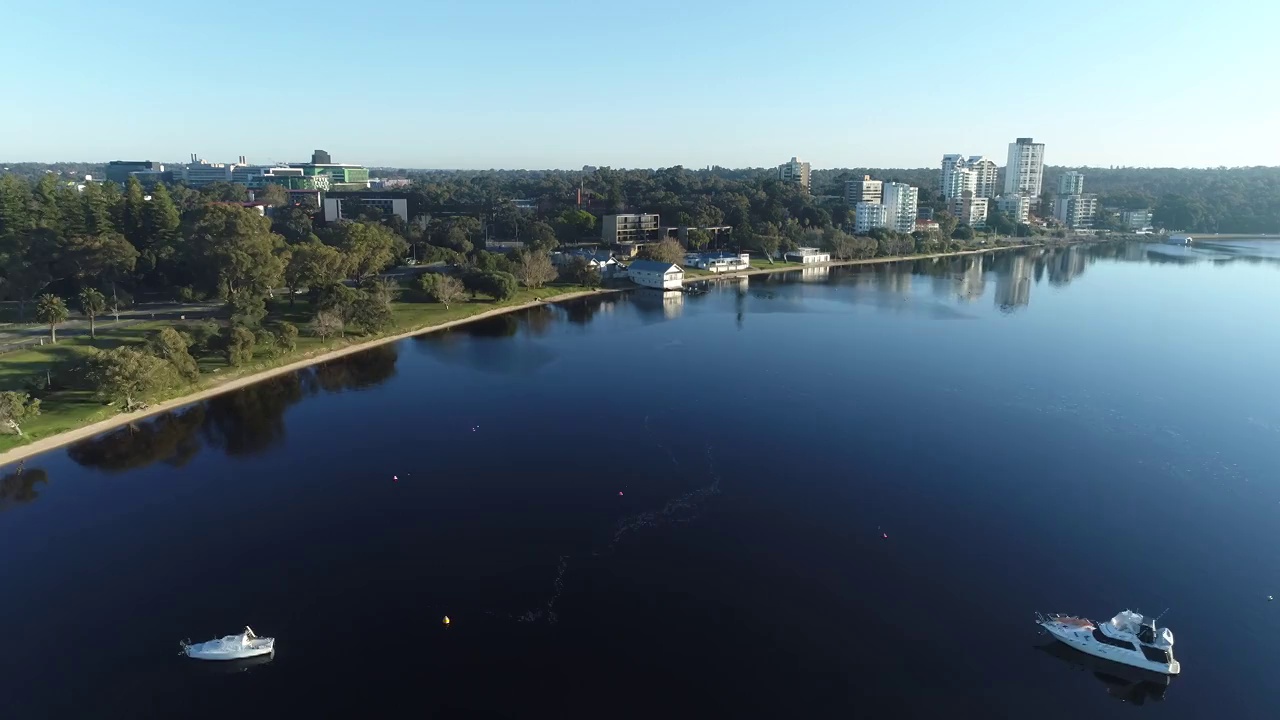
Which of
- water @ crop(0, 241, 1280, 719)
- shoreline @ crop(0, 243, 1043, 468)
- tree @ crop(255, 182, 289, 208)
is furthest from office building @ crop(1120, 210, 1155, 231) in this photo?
tree @ crop(255, 182, 289, 208)

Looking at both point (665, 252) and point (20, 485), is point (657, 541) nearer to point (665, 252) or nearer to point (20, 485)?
point (20, 485)

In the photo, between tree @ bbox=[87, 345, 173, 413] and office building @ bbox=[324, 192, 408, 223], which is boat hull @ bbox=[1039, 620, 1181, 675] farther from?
office building @ bbox=[324, 192, 408, 223]

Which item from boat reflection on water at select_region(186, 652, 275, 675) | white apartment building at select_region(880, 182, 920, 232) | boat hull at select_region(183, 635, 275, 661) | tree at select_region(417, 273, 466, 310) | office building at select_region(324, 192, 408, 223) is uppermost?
white apartment building at select_region(880, 182, 920, 232)

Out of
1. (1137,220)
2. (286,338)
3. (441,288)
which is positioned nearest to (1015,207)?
(1137,220)

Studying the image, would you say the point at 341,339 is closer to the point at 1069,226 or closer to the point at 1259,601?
the point at 1259,601

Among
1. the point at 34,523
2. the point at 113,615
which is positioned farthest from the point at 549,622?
the point at 34,523

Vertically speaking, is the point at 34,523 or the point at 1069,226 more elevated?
the point at 1069,226
